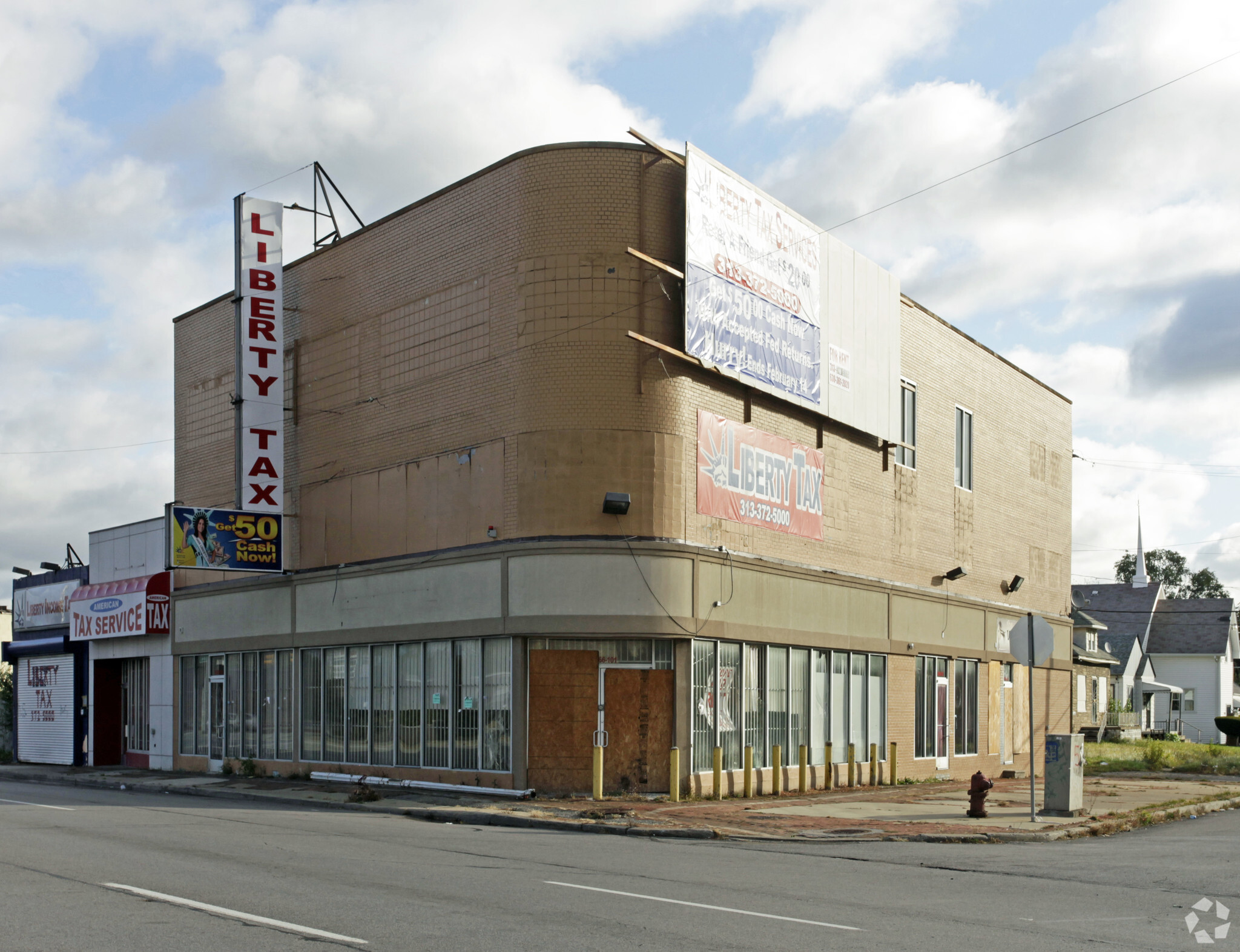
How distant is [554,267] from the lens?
23672mm

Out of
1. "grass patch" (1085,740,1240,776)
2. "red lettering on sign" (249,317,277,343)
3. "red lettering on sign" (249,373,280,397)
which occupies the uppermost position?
"red lettering on sign" (249,317,277,343)

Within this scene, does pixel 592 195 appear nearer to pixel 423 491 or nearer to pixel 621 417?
pixel 621 417

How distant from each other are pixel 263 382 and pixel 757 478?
1150cm

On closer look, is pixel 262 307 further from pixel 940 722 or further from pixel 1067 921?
pixel 1067 921

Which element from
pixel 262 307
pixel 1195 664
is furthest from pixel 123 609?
pixel 1195 664

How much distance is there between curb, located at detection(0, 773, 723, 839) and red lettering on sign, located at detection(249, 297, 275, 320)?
10192 mm

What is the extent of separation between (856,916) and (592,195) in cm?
1617

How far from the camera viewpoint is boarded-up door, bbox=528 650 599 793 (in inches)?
894

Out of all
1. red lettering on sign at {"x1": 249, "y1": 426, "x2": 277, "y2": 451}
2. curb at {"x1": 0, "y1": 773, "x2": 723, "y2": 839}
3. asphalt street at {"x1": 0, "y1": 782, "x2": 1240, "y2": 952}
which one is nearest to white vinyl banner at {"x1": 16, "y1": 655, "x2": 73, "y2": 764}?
curb at {"x1": 0, "y1": 773, "x2": 723, "y2": 839}

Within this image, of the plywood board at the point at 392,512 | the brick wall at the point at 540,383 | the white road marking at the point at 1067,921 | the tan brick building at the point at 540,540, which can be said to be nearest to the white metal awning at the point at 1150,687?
the tan brick building at the point at 540,540

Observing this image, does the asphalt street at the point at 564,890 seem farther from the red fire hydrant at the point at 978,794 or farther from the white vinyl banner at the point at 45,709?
the white vinyl banner at the point at 45,709

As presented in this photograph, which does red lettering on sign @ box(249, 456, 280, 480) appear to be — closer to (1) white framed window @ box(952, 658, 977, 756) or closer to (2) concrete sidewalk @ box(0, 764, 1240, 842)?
(2) concrete sidewalk @ box(0, 764, 1240, 842)

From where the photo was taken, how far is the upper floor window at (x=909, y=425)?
3212cm

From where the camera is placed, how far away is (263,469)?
28.8m
